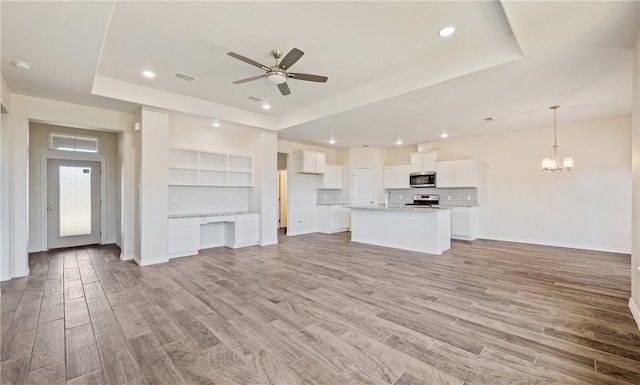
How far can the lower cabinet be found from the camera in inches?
331

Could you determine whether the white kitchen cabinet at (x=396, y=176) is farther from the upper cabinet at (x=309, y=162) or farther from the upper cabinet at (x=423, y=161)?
the upper cabinet at (x=309, y=162)

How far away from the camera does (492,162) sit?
7105 millimetres

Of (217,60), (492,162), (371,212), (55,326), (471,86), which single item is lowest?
(55,326)

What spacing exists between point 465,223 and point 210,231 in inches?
248

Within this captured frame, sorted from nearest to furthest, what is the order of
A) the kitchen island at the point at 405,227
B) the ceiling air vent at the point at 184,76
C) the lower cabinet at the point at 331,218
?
the ceiling air vent at the point at 184,76 → the kitchen island at the point at 405,227 → the lower cabinet at the point at 331,218

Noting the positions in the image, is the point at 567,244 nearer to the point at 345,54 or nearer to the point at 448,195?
the point at 448,195

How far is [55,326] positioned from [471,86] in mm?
5516

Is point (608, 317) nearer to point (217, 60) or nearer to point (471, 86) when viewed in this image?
point (471, 86)

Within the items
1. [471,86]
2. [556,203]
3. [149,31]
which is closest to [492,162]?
[556,203]

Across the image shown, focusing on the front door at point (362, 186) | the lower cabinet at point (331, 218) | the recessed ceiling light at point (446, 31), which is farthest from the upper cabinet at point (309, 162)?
the recessed ceiling light at point (446, 31)

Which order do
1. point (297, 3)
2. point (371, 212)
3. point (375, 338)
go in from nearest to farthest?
1. point (375, 338)
2. point (297, 3)
3. point (371, 212)

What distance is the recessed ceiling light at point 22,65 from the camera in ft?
10.3

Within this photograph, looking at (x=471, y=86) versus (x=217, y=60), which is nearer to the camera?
(x=217, y=60)

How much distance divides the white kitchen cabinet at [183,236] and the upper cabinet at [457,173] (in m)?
6.23
